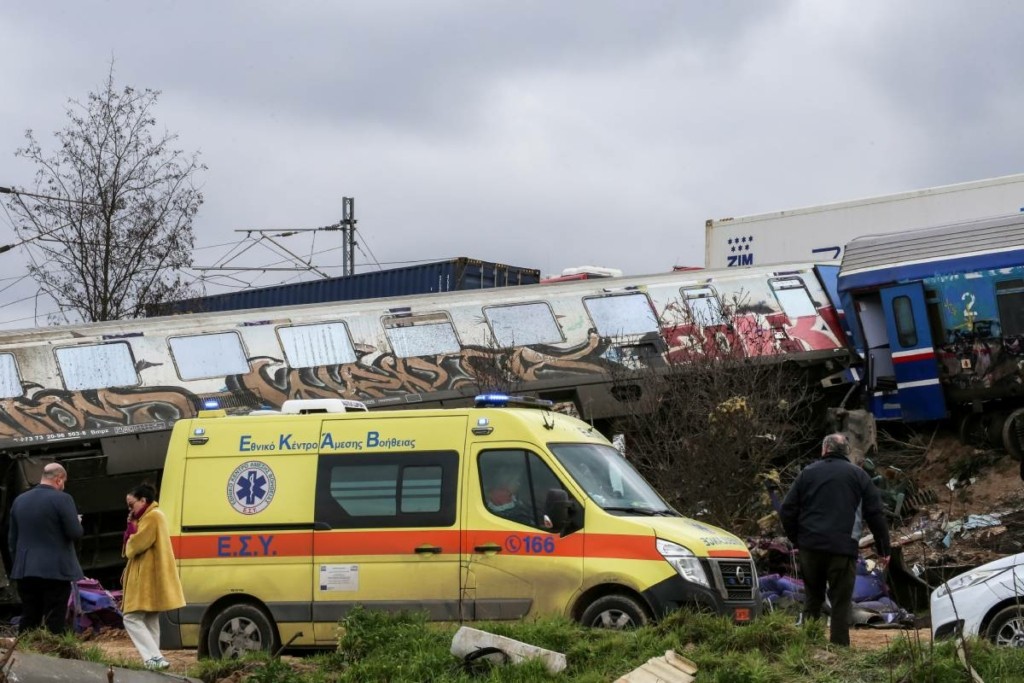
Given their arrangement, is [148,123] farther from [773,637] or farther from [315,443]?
[773,637]

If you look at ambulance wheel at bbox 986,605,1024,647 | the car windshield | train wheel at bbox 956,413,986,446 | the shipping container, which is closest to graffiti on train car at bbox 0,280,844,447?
train wheel at bbox 956,413,986,446

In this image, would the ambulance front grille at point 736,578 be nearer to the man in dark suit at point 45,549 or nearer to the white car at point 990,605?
the white car at point 990,605

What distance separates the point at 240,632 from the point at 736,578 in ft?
13.1

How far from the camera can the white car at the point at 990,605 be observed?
9.71 metres

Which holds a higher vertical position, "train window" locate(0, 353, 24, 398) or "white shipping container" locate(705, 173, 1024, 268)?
"white shipping container" locate(705, 173, 1024, 268)

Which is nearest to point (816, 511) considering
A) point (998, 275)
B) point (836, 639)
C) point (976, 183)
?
point (836, 639)

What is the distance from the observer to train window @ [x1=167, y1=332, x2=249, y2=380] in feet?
63.3

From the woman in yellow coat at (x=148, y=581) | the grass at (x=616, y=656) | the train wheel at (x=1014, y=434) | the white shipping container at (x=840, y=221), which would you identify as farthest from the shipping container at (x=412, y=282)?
the grass at (x=616, y=656)

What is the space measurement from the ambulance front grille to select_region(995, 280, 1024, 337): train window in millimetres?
10520

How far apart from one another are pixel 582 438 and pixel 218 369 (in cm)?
916

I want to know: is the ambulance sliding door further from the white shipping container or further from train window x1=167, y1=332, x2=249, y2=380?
the white shipping container

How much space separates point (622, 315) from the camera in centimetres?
2161

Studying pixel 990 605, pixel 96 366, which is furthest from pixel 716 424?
pixel 96 366

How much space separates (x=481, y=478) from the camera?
11133 millimetres
